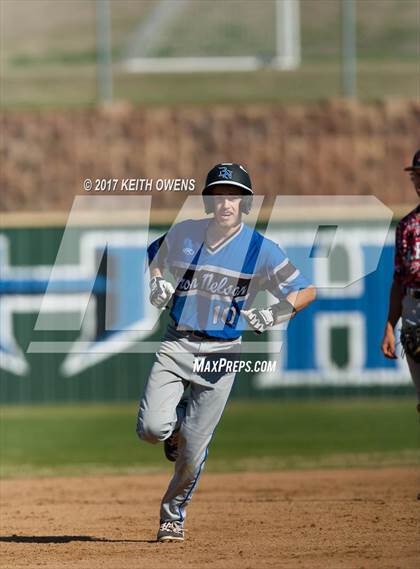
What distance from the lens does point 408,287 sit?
29.1 feet

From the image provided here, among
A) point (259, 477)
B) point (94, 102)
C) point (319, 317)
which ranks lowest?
point (259, 477)

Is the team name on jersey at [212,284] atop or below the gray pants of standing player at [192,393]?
atop

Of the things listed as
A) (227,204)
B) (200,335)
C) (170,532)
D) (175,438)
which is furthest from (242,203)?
(170,532)

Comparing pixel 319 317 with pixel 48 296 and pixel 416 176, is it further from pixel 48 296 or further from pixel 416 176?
pixel 416 176

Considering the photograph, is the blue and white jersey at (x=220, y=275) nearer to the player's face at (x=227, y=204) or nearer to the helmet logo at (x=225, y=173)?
the player's face at (x=227, y=204)

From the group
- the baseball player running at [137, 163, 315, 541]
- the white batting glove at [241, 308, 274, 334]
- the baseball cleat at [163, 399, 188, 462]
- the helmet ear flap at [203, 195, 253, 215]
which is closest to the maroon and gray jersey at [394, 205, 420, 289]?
the baseball player running at [137, 163, 315, 541]

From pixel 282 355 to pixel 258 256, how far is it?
8.52 metres

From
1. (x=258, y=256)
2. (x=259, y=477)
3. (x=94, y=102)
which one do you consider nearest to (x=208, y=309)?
(x=258, y=256)

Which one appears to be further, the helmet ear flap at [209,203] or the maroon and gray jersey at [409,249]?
the maroon and gray jersey at [409,249]

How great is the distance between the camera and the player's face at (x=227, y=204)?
7.49 metres

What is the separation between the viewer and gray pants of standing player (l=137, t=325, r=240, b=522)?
24.5 feet

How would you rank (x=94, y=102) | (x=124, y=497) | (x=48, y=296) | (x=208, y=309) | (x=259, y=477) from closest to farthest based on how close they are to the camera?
(x=208, y=309) < (x=124, y=497) < (x=259, y=477) < (x=48, y=296) < (x=94, y=102)

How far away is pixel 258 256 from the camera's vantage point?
7.60 meters

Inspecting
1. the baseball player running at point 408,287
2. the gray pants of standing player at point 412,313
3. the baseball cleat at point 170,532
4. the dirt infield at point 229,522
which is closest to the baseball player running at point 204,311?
the baseball cleat at point 170,532
